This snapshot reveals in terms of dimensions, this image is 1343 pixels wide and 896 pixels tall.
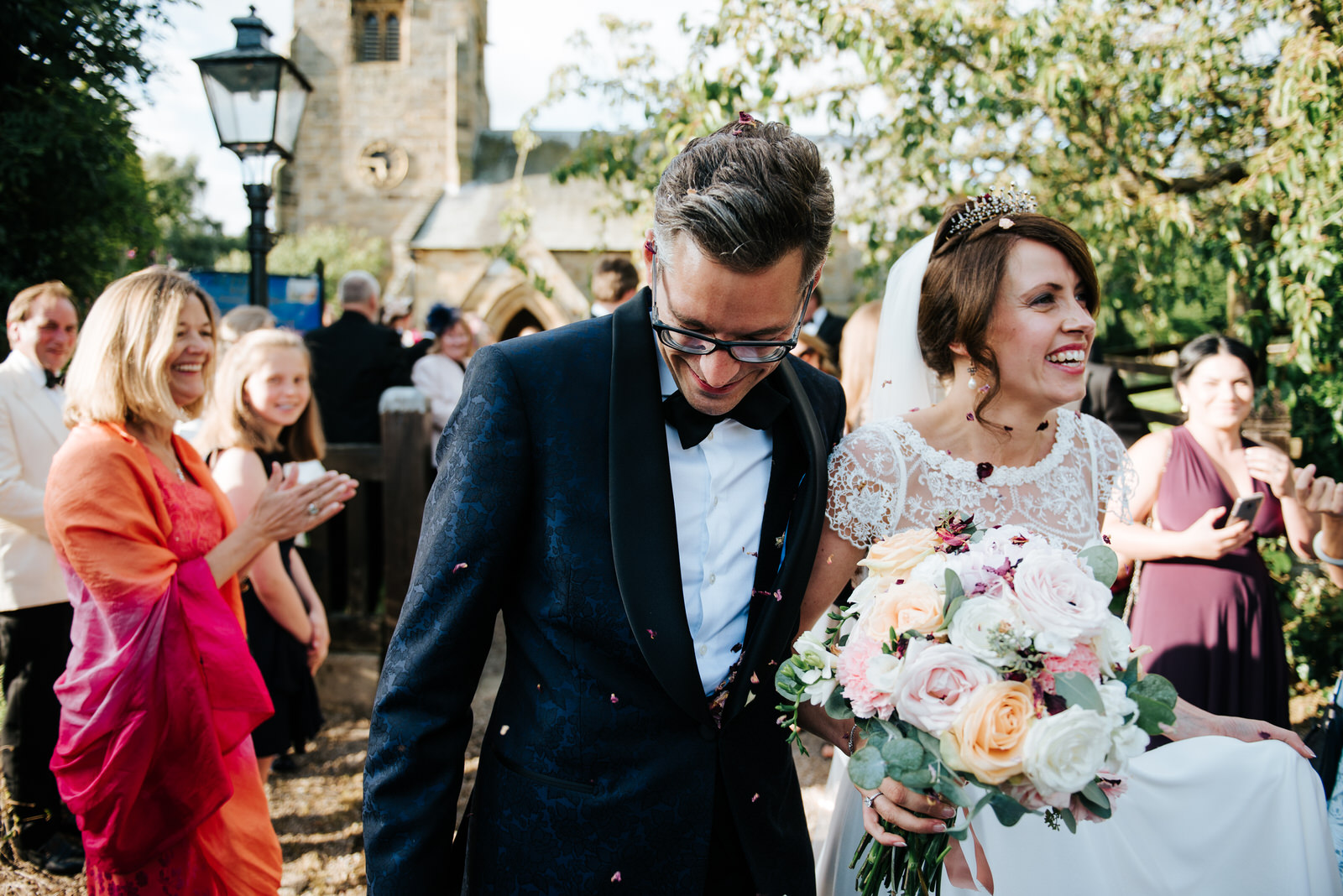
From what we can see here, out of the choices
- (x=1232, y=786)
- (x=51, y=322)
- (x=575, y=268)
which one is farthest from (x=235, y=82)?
(x=575, y=268)

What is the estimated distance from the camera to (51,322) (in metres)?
3.88

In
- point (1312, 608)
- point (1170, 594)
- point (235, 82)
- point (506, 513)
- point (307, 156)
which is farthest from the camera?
point (307, 156)

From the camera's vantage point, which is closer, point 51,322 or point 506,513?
point 506,513

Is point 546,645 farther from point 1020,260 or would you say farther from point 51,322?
point 51,322

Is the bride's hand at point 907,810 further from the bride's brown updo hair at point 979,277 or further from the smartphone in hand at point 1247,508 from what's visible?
the smartphone in hand at point 1247,508

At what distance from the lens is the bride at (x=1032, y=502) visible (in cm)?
204

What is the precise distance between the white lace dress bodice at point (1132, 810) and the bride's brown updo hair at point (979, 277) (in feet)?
0.87

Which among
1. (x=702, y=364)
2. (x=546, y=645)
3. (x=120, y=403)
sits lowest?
→ (x=546, y=645)

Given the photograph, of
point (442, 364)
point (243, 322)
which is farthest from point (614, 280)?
point (243, 322)

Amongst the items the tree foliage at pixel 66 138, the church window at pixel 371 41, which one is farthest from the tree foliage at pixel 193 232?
the tree foliage at pixel 66 138

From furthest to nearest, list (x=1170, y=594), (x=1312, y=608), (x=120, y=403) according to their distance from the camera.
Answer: (x=1312, y=608)
(x=1170, y=594)
(x=120, y=403)

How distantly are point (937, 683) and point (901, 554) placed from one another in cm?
30

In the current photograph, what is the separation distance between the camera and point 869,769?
4.58 ft

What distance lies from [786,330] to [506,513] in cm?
64
